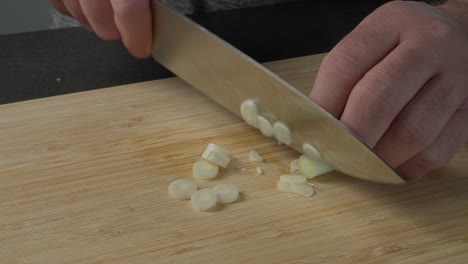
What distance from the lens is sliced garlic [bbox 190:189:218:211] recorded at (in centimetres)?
93

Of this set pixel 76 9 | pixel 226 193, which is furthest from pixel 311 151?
pixel 76 9

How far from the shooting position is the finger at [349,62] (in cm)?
91

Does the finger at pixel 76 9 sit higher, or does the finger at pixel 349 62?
the finger at pixel 349 62

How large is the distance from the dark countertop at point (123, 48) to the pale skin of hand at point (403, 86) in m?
0.40

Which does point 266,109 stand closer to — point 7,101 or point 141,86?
point 141,86

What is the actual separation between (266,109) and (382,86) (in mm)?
203

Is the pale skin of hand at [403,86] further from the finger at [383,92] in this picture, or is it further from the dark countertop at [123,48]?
the dark countertop at [123,48]

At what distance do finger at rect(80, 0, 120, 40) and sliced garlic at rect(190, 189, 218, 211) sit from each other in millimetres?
393

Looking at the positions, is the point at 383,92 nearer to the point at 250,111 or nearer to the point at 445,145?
the point at 445,145

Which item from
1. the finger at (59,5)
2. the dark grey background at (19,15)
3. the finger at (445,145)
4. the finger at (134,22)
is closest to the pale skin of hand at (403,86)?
the finger at (445,145)

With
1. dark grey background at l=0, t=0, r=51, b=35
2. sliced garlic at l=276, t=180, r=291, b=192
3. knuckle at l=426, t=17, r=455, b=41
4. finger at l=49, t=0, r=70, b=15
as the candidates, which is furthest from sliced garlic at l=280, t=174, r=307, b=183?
dark grey background at l=0, t=0, r=51, b=35

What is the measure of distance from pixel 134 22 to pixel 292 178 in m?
0.36

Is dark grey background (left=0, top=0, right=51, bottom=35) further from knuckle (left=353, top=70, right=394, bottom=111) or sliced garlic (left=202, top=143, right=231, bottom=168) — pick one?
knuckle (left=353, top=70, right=394, bottom=111)

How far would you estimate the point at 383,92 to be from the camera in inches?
34.0
